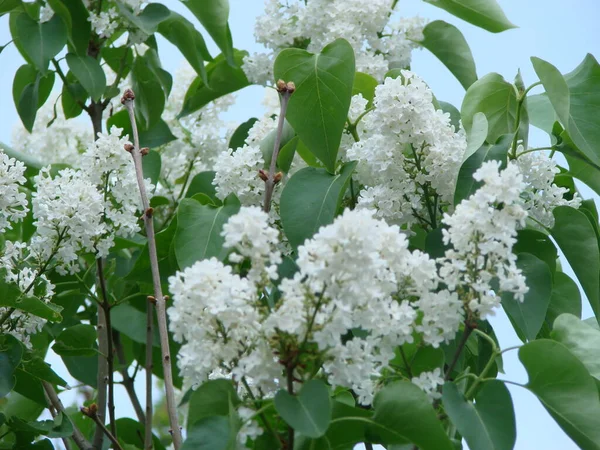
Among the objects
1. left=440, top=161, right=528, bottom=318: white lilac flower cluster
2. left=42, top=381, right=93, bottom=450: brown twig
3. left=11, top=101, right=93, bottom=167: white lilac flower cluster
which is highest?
left=11, top=101, right=93, bottom=167: white lilac flower cluster

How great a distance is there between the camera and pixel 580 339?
3.01 ft

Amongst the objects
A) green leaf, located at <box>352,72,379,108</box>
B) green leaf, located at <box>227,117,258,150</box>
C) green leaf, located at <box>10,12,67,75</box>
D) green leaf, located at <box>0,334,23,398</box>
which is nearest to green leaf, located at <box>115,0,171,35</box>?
green leaf, located at <box>10,12,67,75</box>

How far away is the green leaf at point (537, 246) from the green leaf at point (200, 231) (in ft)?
1.09

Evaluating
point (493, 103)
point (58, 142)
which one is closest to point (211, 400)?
point (493, 103)

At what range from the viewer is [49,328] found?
1.31 metres

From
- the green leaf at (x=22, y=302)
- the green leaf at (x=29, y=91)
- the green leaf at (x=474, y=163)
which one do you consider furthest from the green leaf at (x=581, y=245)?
the green leaf at (x=29, y=91)

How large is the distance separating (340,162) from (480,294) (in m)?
0.43

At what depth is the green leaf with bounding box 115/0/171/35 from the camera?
1.50m

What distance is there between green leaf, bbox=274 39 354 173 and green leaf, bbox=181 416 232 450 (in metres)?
Answer: 0.40

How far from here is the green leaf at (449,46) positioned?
1.46 metres

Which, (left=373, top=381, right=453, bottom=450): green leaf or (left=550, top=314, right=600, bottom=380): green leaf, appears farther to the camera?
(left=550, top=314, right=600, bottom=380): green leaf

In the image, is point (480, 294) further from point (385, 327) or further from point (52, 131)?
point (52, 131)

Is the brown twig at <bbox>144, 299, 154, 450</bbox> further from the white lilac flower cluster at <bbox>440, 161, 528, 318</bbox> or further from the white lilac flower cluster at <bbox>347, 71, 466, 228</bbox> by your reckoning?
the white lilac flower cluster at <bbox>440, 161, 528, 318</bbox>

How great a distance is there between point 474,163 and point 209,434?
43cm
